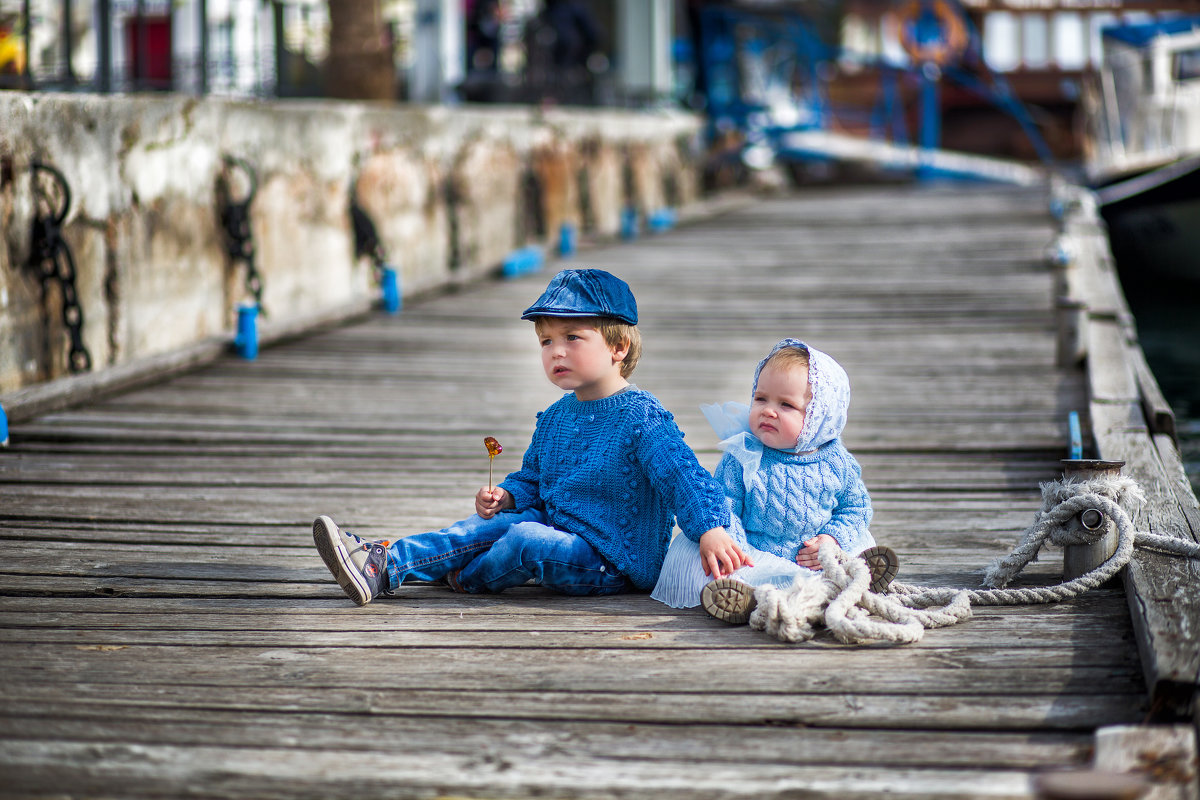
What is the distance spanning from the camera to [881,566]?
2.98m

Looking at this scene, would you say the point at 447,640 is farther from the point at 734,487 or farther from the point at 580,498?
the point at 734,487

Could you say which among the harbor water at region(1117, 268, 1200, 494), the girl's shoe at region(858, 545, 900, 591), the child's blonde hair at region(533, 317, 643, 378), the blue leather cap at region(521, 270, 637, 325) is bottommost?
the harbor water at region(1117, 268, 1200, 494)

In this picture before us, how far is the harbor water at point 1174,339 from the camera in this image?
28.5 ft

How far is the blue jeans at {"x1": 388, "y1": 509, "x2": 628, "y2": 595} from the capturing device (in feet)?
10.3

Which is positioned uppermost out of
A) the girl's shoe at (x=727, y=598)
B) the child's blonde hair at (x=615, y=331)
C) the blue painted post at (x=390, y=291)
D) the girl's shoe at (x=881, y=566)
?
the child's blonde hair at (x=615, y=331)

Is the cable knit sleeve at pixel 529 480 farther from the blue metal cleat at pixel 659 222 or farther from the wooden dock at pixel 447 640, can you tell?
the blue metal cleat at pixel 659 222

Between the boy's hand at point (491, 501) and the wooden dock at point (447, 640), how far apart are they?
215mm

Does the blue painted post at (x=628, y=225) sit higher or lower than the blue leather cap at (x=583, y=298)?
higher

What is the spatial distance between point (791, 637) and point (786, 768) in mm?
610

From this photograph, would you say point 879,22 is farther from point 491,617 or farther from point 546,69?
point 491,617

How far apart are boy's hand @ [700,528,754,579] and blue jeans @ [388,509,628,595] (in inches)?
14.1

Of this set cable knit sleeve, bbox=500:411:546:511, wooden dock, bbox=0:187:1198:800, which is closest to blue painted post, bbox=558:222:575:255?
wooden dock, bbox=0:187:1198:800

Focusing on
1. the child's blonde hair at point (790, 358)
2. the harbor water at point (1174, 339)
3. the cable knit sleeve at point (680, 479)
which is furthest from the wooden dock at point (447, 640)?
the harbor water at point (1174, 339)

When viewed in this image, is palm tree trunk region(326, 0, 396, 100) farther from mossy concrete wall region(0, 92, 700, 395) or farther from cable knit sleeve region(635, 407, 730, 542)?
cable knit sleeve region(635, 407, 730, 542)
